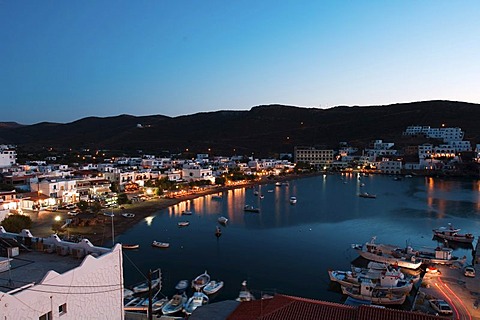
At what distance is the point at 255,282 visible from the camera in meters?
13.0

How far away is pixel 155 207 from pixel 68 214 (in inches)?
240

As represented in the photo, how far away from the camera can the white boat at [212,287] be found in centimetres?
1177

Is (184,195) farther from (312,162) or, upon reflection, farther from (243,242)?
(312,162)

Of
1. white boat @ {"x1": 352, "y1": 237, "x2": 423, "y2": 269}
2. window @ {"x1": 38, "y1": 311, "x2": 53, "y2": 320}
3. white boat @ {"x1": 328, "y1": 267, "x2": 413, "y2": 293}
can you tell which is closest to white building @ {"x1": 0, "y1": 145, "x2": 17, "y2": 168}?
white boat @ {"x1": 352, "y1": 237, "x2": 423, "y2": 269}

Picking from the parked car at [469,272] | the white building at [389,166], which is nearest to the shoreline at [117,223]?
the parked car at [469,272]

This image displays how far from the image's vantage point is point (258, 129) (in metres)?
91.8

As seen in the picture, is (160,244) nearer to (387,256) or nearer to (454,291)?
(387,256)

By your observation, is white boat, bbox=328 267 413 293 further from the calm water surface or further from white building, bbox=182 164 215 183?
white building, bbox=182 164 215 183

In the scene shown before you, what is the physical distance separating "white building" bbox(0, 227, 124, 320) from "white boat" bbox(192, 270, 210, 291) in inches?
240

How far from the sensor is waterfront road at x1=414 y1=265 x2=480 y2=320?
9.72m

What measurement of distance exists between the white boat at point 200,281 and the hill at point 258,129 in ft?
190

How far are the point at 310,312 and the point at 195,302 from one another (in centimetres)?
502

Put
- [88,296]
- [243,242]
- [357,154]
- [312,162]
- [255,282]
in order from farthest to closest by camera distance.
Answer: [357,154], [312,162], [243,242], [255,282], [88,296]

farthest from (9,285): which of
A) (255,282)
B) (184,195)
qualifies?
(184,195)
